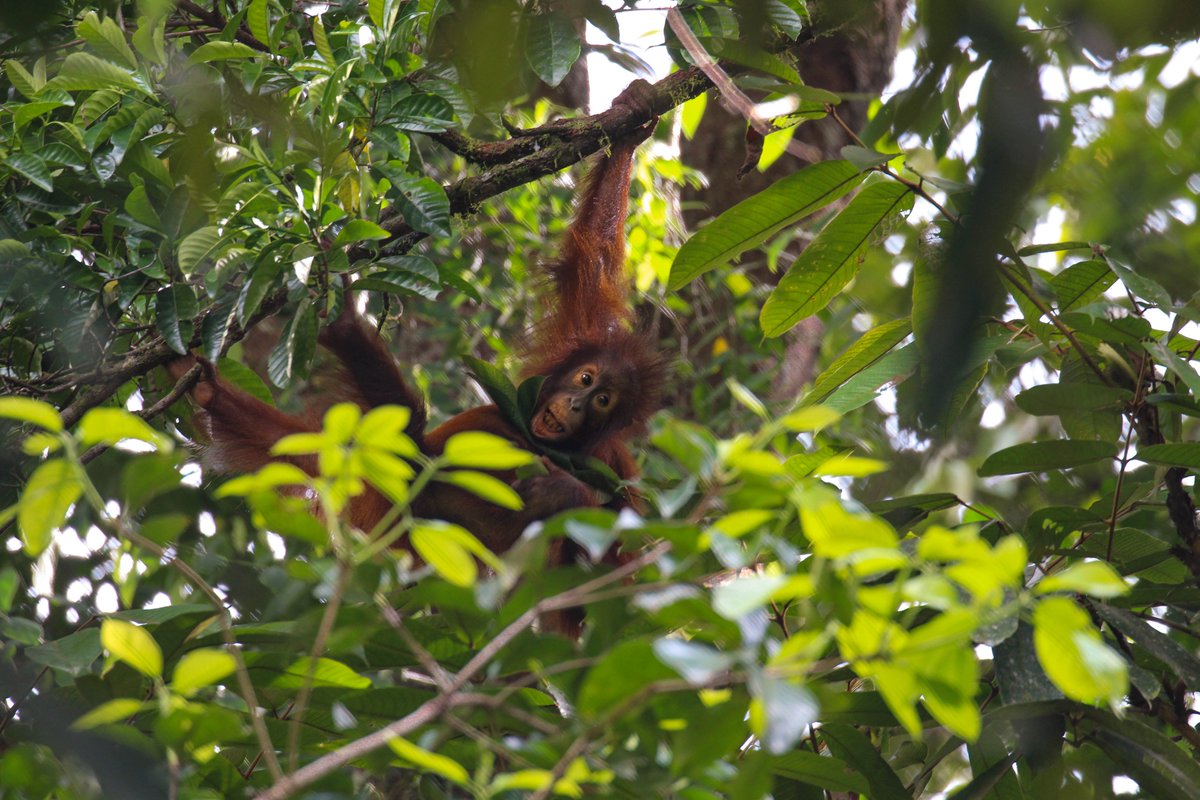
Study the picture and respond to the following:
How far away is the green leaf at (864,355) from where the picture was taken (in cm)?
294

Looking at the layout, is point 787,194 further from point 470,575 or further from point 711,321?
point 711,321

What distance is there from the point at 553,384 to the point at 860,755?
285cm

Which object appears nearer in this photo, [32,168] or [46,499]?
Answer: [46,499]

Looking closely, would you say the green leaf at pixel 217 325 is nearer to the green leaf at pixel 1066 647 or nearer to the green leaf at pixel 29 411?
the green leaf at pixel 29 411

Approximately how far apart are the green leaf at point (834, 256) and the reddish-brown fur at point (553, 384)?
141 cm

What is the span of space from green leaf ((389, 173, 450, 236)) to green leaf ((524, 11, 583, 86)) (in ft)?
1.64

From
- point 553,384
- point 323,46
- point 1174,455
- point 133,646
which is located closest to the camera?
point 133,646

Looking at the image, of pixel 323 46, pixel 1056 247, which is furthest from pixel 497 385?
pixel 1056 247

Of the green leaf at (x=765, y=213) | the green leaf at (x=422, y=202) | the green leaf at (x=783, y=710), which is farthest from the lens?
the green leaf at (x=422, y=202)

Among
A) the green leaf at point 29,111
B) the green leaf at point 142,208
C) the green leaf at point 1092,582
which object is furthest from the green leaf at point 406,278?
the green leaf at point 1092,582

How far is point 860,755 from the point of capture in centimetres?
257

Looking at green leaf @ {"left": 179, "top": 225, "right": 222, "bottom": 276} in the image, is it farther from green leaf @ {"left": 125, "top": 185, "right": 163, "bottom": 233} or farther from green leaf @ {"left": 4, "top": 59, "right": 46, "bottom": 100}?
green leaf @ {"left": 4, "top": 59, "right": 46, "bottom": 100}

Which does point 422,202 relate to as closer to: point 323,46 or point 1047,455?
point 323,46

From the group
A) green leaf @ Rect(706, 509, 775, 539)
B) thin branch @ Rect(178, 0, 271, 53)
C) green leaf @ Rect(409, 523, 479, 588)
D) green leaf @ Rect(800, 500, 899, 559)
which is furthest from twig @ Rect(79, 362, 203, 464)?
green leaf @ Rect(800, 500, 899, 559)
